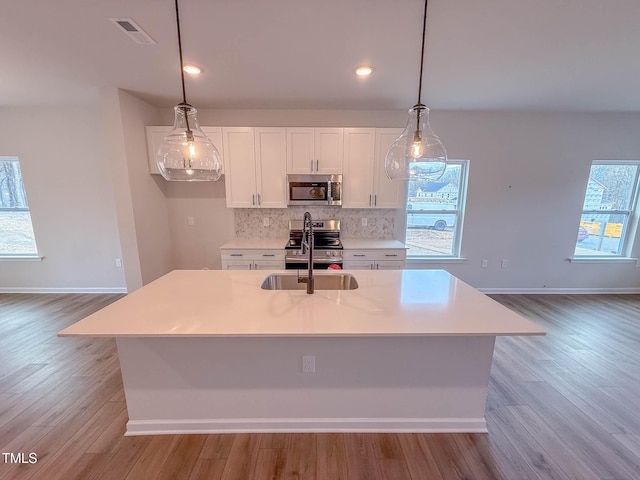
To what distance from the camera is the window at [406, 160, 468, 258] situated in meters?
3.71

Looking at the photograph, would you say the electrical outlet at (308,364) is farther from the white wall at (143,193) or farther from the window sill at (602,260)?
the window sill at (602,260)

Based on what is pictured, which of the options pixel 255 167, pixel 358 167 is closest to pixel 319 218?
pixel 358 167

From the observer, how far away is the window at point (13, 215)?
140 inches

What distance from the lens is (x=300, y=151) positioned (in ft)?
10.6

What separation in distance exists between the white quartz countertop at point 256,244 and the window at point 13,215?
300 centimetres

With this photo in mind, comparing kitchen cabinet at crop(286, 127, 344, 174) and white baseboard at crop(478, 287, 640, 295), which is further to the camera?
white baseboard at crop(478, 287, 640, 295)

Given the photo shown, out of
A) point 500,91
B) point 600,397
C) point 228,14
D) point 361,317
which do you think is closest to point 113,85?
point 228,14

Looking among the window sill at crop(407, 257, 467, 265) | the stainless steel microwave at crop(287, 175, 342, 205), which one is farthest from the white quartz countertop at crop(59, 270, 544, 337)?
the window sill at crop(407, 257, 467, 265)

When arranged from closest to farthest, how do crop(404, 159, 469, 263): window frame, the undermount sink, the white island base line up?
1. the white island base
2. the undermount sink
3. crop(404, 159, 469, 263): window frame

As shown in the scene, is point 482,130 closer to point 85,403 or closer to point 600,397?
point 600,397

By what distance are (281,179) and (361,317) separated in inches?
94.7

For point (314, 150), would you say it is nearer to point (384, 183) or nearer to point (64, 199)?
point (384, 183)

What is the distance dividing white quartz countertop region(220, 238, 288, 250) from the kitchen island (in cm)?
150

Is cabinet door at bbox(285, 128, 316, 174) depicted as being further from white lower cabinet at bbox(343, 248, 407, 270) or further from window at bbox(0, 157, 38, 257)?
window at bbox(0, 157, 38, 257)
